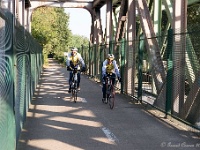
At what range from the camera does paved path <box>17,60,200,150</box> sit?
6379mm

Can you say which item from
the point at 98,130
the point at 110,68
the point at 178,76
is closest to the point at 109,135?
the point at 98,130

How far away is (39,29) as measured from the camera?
4147 centimetres

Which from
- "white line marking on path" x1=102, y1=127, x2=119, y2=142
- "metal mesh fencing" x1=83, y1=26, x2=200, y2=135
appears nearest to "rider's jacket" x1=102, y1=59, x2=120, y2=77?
"metal mesh fencing" x1=83, y1=26, x2=200, y2=135

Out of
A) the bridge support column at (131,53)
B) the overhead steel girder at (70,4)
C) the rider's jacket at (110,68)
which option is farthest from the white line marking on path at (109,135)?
the overhead steel girder at (70,4)

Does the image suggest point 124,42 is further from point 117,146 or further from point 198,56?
point 117,146

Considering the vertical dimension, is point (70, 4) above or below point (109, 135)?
above

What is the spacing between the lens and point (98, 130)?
24.9 feet

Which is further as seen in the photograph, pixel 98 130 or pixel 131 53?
pixel 131 53

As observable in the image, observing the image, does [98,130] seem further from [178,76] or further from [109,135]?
[178,76]

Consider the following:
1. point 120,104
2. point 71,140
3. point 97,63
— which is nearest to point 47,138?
point 71,140

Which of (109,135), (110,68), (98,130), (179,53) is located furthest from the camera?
(110,68)

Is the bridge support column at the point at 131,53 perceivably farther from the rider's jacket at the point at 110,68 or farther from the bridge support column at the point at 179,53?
the bridge support column at the point at 179,53

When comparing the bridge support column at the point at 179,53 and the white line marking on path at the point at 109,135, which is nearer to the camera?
the white line marking on path at the point at 109,135

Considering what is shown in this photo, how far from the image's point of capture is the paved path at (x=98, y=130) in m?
6.38
